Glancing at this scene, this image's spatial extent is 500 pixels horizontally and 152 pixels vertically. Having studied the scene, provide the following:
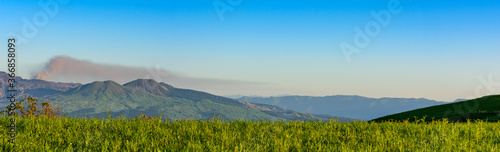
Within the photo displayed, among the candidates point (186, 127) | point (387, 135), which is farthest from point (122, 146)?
point (387, 135)

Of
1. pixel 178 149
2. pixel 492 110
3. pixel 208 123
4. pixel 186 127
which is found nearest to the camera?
pixel 178 149

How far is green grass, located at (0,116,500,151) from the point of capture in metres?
8.69

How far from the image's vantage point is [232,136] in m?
9.86

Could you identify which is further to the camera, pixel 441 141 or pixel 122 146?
pixel 441 141

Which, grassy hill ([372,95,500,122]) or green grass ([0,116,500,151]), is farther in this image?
grassy hill ([372,95,500,122])

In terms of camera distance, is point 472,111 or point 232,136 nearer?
point 232,136

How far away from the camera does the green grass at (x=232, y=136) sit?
869cm

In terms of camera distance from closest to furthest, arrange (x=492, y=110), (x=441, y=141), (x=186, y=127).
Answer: (x=441, y=141)
(x=186, y=127)
(x=492, y=110)

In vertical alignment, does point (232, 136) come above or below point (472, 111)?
below

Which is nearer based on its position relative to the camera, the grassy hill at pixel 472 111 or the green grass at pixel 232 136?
the green grass at pixel 232 136

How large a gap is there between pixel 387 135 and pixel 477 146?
7.07 feet

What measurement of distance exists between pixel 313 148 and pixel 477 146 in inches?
165

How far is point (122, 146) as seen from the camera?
29.2 feet

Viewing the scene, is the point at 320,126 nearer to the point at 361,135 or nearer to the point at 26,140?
the point at 361,135
